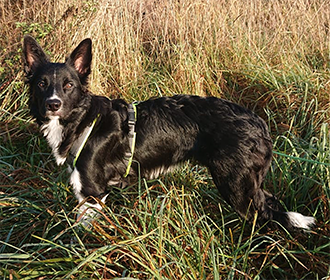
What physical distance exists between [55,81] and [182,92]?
1.99 meters

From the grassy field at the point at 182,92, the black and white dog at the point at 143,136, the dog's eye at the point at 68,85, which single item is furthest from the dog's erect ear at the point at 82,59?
the grassy field at the point at 182,92

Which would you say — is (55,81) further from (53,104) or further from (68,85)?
(53,104)

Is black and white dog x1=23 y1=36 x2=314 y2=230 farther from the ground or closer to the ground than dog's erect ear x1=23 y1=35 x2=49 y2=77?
closer to the ground

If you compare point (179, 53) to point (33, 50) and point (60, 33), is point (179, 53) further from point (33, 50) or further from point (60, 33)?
point (33, 50)

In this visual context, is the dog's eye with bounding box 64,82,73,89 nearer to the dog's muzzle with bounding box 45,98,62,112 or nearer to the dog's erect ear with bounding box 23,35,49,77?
the dog's muzzle with bounding box 45,98,62,112

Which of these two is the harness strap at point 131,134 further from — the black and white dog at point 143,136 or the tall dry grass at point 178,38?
the tall dry grass at point 178,38

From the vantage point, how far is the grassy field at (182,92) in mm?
2174

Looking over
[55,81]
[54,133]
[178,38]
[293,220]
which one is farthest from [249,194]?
[178,38]

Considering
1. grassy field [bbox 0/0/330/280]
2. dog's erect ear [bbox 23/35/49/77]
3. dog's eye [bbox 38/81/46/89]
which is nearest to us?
grassy field [bbox 0/0/330/280]

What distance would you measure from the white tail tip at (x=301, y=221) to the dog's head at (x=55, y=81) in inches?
75.2

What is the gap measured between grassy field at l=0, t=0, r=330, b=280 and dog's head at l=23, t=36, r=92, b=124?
711mm

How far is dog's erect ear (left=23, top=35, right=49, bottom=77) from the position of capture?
2627 millimetres

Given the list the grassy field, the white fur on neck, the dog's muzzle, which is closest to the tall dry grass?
the grassy field

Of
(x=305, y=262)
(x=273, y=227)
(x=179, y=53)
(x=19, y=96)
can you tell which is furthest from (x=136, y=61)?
(x=305, y=262)
